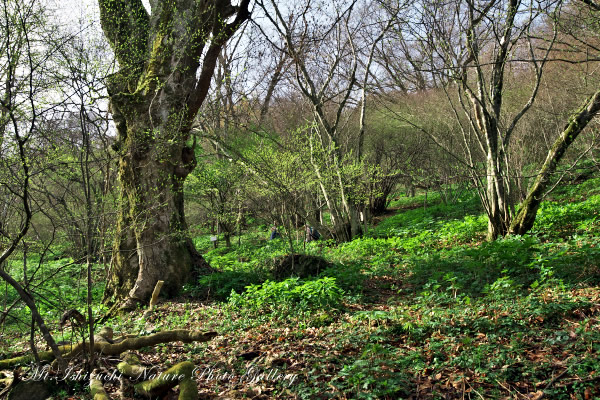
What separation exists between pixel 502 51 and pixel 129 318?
7.42 m

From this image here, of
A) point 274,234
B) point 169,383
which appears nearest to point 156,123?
point 169,383

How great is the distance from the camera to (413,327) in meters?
3.83

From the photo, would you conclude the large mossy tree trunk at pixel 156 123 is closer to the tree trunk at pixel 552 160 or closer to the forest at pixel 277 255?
the forest at pixel 277 255

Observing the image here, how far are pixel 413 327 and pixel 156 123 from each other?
5.40m

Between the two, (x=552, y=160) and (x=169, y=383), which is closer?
(x=169, y=383)

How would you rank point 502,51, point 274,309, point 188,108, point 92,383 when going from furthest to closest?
1. point 188,108
2. point 502,51
3. point 274,309
4. point 92,383

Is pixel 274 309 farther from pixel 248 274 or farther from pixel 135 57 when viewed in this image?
pixel 135 57

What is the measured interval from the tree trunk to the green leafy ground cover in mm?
412

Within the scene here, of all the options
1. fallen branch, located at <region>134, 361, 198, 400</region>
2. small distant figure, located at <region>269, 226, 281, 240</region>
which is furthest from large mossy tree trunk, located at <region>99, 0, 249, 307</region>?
small distant figure, located at <region>269, 226, 281, 240</region>

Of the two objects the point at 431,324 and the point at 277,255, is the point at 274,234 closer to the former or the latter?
the point at 277,255

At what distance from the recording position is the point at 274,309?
5145 millimetres

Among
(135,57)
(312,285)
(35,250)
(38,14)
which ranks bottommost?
(312,285)

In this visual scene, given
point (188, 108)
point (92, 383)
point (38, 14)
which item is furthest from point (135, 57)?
point (92, 383)

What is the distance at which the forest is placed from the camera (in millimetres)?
3197
